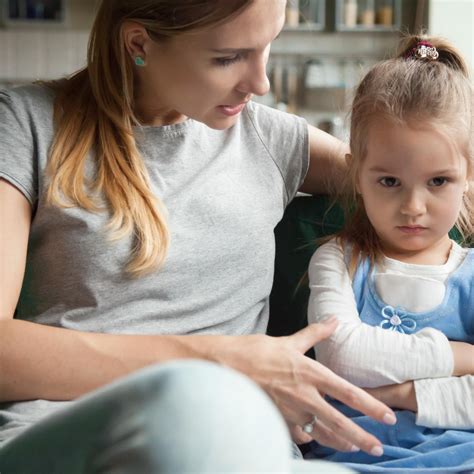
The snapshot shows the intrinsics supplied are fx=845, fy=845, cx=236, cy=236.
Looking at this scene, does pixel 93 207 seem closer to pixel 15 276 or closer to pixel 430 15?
pixel 15 276

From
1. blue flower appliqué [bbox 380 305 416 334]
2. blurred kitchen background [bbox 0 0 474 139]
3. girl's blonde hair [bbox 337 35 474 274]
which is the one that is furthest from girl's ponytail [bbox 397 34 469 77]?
blurred kitchen background [bbox 0 0 474 139]

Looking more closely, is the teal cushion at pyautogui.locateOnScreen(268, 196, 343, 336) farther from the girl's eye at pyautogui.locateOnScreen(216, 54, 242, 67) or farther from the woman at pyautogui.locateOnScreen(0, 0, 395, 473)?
the girl's eye at pyautogui.locateOnScreen(216, 54, 242, 67)

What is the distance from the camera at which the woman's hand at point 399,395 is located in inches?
49.5

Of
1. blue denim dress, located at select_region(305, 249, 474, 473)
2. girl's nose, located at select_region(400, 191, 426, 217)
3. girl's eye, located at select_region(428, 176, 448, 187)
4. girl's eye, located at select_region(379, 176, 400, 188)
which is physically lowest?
blue denim dress, located at select_region(305, 249, 474, 473)

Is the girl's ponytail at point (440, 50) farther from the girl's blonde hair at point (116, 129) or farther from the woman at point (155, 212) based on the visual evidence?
the girl's blonde hair at point (116, 129)

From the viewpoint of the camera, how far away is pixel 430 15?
480cm

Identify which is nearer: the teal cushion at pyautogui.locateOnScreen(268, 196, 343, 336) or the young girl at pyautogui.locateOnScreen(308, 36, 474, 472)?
the young girl at pyautogui.locateOnScreen(308, 36, 474, 472)

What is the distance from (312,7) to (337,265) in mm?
4631

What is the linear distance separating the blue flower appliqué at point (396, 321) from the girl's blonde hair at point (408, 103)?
0.32 ft

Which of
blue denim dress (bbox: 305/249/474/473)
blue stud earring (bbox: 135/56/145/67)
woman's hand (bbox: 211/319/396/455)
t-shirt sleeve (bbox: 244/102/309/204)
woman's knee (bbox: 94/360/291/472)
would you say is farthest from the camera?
t-shirt sleeve (bbox: 244/102/309/204)

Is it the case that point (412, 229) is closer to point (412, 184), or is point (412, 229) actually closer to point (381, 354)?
point (412, 184)

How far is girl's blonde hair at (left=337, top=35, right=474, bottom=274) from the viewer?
1.36m

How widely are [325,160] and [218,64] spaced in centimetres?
35

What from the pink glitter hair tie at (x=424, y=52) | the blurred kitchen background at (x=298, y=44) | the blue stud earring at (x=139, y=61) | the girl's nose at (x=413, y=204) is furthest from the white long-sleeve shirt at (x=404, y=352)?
the blurred kitchen background at (x=298, y=44)
